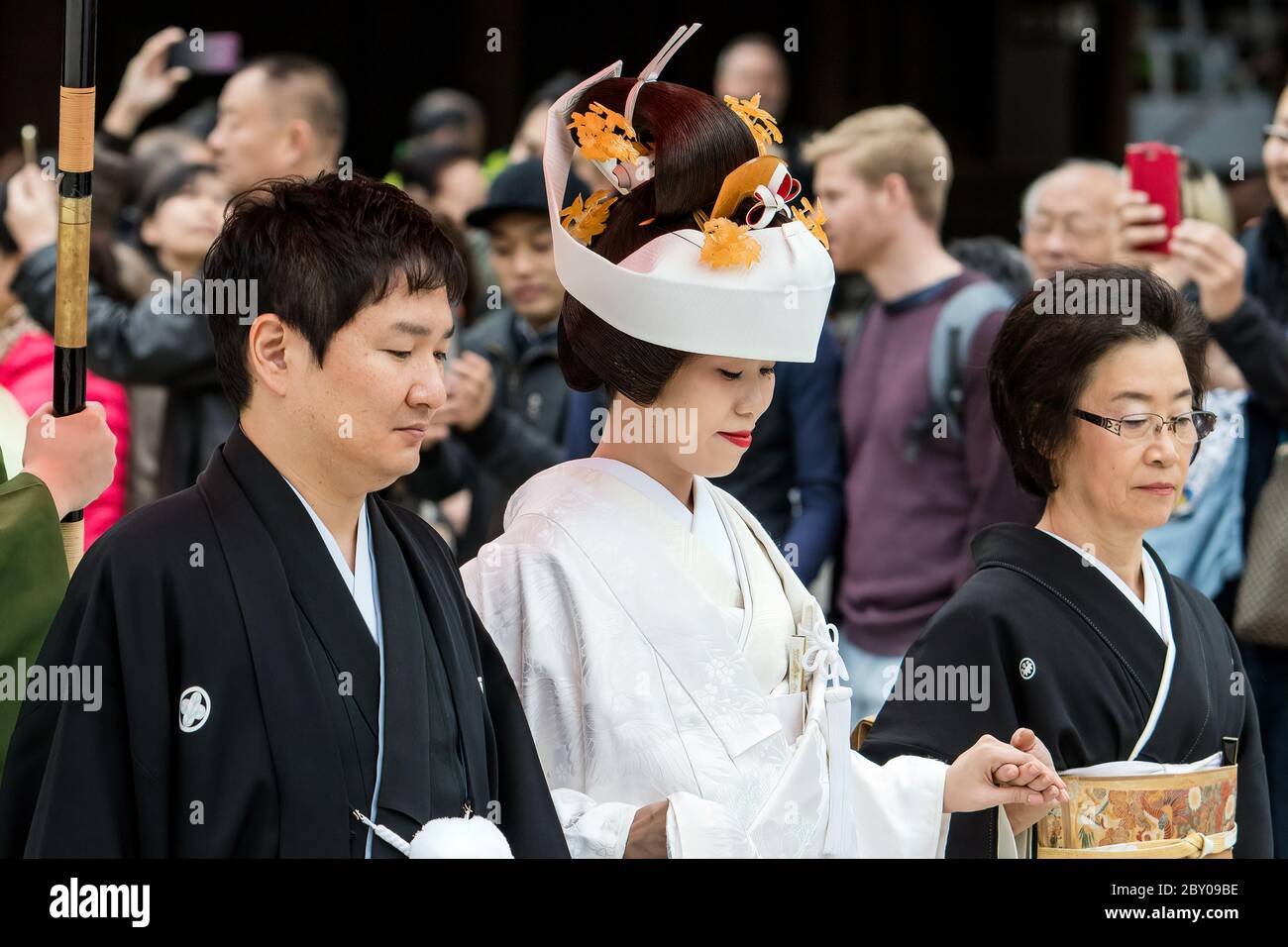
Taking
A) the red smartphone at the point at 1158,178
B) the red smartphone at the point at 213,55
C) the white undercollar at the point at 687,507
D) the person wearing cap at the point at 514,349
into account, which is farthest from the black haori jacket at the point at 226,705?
the red smartphone at the point at 213,55

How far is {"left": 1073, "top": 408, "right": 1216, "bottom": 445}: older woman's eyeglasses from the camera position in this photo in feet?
10.5

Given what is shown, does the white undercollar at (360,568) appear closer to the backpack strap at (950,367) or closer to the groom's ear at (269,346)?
the groom's ear at (269,346)

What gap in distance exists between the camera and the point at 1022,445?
3371 millimetres

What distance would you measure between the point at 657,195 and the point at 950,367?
2.17m

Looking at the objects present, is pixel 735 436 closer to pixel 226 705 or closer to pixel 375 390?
pixel 375 390

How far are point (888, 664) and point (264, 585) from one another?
279cm

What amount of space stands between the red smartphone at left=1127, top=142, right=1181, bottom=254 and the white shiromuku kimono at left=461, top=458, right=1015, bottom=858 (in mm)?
2175

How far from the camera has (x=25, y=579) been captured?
9.45ft

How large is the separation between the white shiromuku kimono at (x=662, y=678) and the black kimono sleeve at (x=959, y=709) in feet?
0.36

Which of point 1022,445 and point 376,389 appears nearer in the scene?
point 376,389

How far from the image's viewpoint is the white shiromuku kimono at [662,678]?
2834 mm

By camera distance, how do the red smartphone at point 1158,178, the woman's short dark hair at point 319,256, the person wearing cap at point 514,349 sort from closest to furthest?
the woman's short dark hair at point 319,256
the red smartphone at point 1158,178
the person wearing cap at point 514,349
